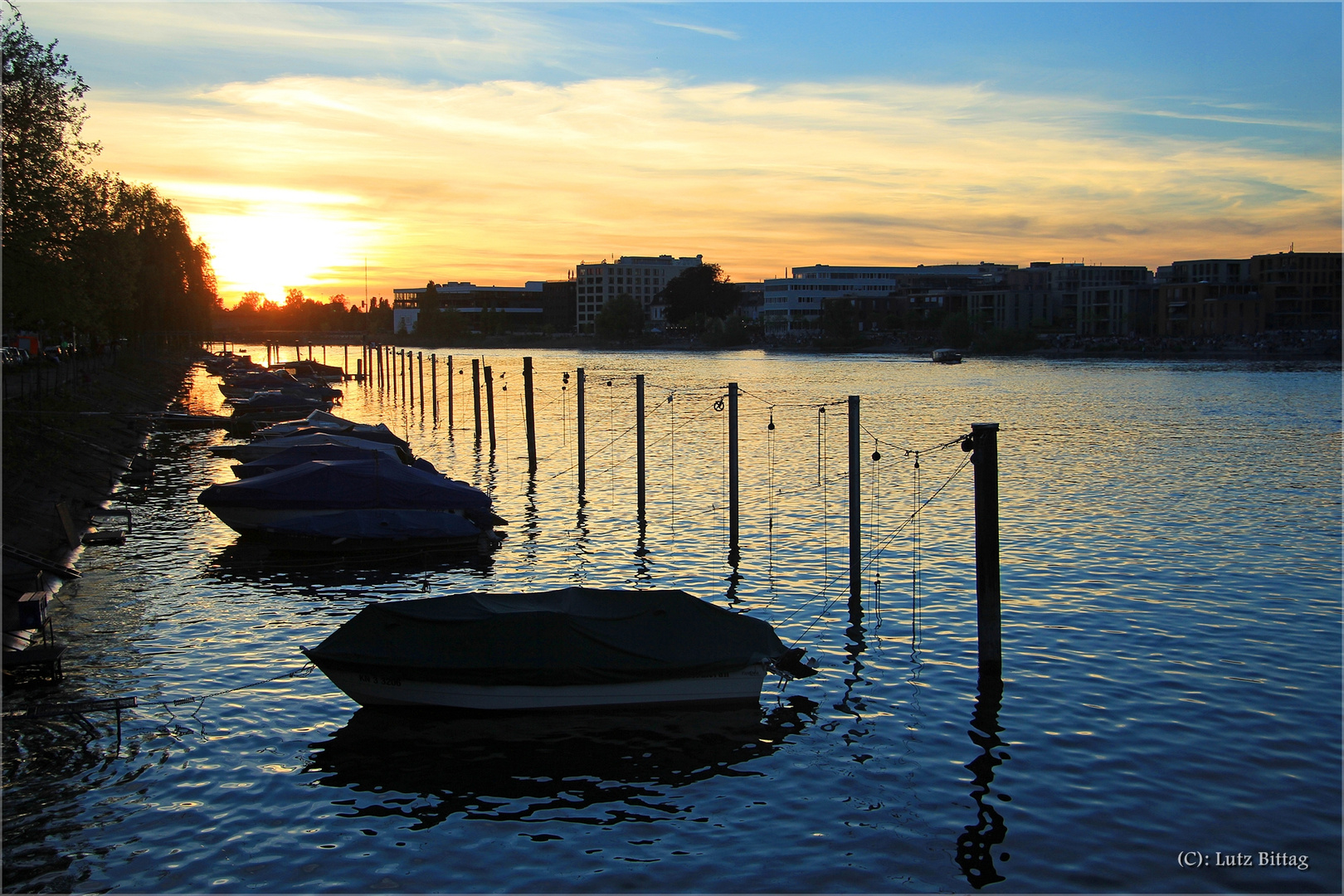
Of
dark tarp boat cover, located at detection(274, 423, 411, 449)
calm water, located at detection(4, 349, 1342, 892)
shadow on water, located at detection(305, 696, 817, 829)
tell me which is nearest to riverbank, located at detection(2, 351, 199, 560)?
calm water, located at detection(4, 349, 1342, 892)

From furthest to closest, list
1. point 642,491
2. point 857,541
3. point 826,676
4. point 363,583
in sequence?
point 642,491
point 363,583
point 857,541
point 826,676

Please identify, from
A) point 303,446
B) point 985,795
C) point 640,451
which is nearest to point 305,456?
point 303,446

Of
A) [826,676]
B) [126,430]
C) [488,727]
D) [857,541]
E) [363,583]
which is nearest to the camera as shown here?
[488,727]

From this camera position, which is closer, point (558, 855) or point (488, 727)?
point (558, 855)

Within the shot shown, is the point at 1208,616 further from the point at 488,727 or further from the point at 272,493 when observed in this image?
the point at 272,493

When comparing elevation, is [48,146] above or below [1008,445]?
above

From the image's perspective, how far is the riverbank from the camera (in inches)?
Answer: 1324

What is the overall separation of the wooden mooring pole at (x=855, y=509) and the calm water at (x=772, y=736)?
0.94 metres

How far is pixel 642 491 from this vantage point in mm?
40000

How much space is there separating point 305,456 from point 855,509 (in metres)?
25.7

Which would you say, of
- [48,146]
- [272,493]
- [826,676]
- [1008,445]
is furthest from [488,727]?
[1008,445]

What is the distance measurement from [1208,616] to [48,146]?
47.5 m

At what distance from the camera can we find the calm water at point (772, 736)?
15000 mm

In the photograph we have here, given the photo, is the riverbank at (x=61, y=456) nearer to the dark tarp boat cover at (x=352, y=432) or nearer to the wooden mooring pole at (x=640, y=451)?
the dark tarp boat cover at (x=352, y=432)
